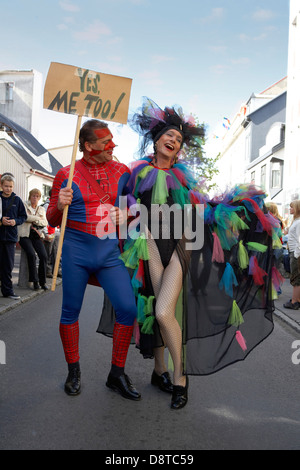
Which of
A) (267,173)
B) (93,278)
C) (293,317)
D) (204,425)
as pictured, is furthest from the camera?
(267,173)

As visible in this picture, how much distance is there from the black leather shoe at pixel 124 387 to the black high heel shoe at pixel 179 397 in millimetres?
290

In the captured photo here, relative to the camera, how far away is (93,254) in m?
3.59

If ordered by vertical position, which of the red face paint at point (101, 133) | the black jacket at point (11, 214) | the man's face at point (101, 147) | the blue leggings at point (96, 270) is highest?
the red face paint at point (101, 133)

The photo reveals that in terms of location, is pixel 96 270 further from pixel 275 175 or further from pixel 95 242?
pixel 275 175

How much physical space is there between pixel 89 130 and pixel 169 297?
1392 mm

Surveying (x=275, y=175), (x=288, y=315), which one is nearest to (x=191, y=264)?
(x=288, y=315)

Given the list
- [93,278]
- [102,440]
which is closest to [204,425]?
[102,440]

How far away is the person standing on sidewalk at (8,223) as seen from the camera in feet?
26.0

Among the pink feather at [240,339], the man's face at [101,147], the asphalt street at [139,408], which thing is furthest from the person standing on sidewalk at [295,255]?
the man's face at [101,147]

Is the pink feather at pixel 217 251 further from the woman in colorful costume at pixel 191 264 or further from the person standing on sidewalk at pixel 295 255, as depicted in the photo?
the person standing on sidewalk at pixel 295 255

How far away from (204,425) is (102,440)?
70 centimetres

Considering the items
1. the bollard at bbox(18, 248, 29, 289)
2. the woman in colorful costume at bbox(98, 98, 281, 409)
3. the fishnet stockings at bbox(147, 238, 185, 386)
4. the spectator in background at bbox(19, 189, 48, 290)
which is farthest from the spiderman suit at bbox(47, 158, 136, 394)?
the bollard at bbox(18, 248, 29, 289)

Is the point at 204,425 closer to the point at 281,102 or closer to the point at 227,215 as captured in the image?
the point at 227,215

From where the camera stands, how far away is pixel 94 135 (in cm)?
369
